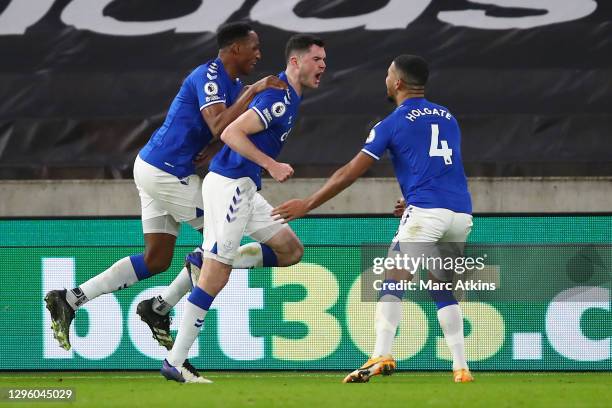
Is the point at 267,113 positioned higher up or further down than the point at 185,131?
higher up

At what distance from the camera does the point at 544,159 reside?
10906mm

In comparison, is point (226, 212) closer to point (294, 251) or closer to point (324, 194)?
point (294, 251)

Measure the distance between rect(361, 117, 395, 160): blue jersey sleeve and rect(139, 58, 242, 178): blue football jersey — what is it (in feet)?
3.21

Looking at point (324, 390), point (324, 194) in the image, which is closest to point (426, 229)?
point (324, 194)

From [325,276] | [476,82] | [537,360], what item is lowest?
[537,360]

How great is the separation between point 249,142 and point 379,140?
0.64 meters

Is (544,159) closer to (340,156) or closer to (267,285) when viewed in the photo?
(340,156)

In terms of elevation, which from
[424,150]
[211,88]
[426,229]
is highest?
[211,88]

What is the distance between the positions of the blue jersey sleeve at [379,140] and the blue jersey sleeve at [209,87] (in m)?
0.91

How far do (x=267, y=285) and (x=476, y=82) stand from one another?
12.0 ft

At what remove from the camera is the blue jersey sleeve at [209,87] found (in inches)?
275

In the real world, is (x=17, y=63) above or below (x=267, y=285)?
above

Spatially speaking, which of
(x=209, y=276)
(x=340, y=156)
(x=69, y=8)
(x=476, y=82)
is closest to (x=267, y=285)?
(x=209, y=276)

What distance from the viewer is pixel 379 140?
6.53 m
